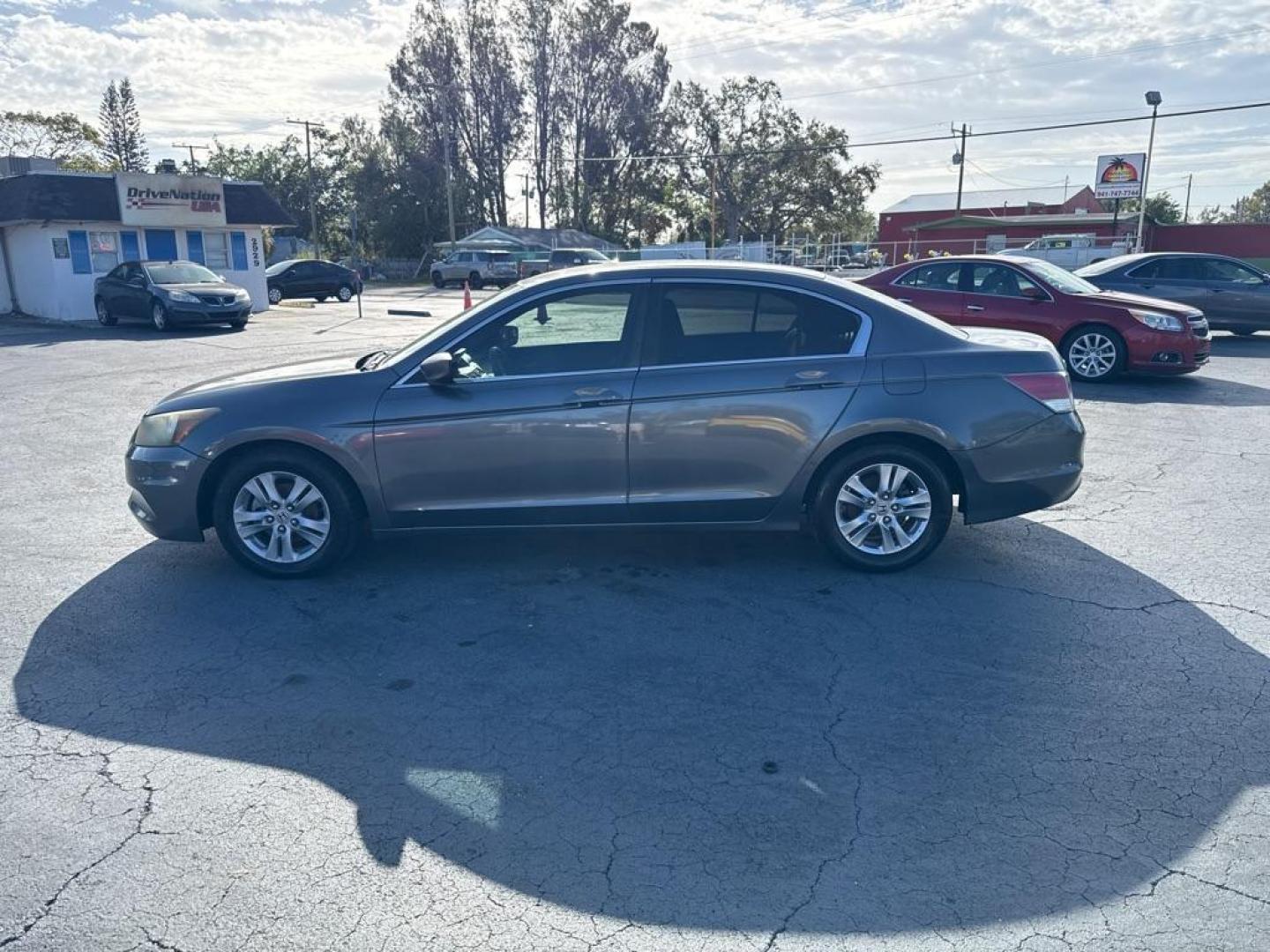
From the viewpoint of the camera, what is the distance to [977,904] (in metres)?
2.73

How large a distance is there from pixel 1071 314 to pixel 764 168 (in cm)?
5778

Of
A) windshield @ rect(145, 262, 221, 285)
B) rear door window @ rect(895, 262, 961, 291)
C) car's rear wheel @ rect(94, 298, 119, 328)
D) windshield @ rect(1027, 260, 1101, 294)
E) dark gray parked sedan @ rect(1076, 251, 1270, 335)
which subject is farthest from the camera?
car's rear wheel @ rect(94, 298, 119, 328)

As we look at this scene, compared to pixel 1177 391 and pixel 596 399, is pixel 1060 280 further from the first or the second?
pixel 596 399

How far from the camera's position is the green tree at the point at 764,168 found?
6419 cm

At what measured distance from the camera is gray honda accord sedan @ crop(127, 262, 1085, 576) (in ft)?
16.5

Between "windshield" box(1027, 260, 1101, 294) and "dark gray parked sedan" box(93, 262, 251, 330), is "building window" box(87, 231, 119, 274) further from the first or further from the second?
"windshield" box(1027, 260, 1101, 294)

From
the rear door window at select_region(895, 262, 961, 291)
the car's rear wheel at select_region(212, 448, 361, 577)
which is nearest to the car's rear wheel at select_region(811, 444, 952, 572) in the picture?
the car's rear wheel at select_region(212, 448, 361, 577)

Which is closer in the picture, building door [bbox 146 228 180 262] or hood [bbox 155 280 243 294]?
hood [bbox 155 280 243 294]

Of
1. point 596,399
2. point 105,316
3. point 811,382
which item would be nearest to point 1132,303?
point 811,382

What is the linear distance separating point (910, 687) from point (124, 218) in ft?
83.1

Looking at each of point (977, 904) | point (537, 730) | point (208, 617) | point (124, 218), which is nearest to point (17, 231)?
point (124, 218)

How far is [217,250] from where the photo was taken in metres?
26.3

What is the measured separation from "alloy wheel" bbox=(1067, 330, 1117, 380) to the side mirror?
9240 millimetres

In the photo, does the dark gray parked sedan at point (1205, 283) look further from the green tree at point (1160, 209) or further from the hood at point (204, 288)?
the green tree at point (1160, 209)
